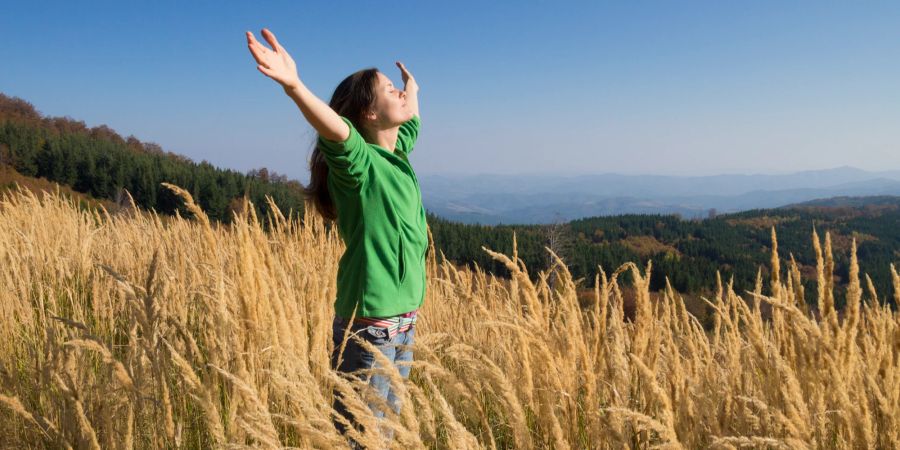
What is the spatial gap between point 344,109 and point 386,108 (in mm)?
182

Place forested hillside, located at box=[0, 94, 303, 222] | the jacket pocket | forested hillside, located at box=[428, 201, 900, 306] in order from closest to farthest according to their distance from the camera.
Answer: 1. the jacket pocket
2. forested hillside, located at box=[0, 94, 303, 222]
3. forested hillside, located at box=[428, 201, 900, 306]

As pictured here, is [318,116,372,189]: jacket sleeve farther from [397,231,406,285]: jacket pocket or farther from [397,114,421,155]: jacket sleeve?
[397,114,421,155]: jacket sleeve

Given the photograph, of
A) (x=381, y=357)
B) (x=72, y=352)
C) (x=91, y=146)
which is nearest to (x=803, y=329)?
(x=381, y=357)

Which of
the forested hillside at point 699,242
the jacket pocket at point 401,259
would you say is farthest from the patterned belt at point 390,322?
the forested hillside at point 699,242

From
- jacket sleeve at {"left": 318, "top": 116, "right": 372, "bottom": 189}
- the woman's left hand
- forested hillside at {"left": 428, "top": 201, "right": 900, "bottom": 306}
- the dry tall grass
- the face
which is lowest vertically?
forested hillside at {"left": 428, "top": 201, "right": 900, "bottom": 306}

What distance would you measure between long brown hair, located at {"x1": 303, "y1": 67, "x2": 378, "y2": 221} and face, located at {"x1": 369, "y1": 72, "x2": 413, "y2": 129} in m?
0.02

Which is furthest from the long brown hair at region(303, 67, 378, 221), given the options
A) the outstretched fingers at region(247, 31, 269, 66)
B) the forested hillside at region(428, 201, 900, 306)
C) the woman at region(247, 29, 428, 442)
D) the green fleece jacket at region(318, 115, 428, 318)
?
the forested hillside at region(428, 201, 900, 306)

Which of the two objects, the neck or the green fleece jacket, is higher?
the neck

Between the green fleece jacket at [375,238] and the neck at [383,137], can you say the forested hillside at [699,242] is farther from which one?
the green fleece jacket at [375,238]

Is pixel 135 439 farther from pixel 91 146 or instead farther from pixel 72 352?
pixel 91 146

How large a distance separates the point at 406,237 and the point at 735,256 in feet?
267

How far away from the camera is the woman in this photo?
1.71 meters

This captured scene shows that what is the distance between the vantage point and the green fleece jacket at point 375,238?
5.82 feet

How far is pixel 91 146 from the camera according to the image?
41531 mm
